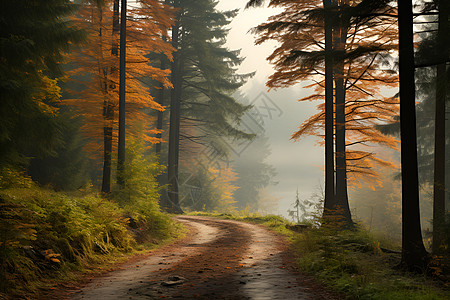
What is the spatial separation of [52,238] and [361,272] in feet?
23.6

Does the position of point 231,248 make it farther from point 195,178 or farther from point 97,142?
point 195,178

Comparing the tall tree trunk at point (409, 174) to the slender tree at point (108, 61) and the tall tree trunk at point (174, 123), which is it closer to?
the slender tree at point (108, 61)

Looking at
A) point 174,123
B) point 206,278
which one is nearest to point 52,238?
point 206,278

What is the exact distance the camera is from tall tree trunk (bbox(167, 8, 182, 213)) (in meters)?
27.4

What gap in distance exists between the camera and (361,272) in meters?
7.17

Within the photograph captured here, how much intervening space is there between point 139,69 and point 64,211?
32.9 feet

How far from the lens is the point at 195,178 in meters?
36.6

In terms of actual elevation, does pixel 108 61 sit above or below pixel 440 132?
above

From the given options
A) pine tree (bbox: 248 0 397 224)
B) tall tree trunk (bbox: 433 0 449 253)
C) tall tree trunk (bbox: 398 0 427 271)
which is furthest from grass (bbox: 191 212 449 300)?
pine tree (bbox: 248 0 397 224)

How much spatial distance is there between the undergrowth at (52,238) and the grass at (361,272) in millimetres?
5506

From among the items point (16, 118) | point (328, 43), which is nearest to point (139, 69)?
point (16, 118)

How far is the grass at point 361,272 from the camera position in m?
5.79

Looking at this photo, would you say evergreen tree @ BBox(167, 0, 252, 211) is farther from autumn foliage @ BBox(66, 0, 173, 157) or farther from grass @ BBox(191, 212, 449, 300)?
grass @ BBox(191, 212, 449, 300)

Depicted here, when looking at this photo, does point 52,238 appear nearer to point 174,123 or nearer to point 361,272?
point 361,272
